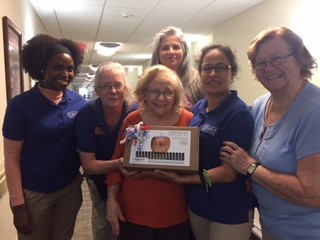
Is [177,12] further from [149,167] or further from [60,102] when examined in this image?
[149,167]

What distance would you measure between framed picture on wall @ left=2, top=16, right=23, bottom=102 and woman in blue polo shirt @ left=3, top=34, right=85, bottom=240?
3.01 feet

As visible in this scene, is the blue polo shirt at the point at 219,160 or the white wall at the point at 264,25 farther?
the white wall at the point at 264,25

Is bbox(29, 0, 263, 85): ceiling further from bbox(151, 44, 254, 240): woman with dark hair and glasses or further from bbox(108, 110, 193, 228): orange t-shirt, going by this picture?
bbox(108, 110, 193, 228): orange t-shirt

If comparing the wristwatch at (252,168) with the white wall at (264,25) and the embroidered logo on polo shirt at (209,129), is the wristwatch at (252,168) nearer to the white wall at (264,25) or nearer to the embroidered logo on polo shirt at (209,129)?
the embroidered logo on polo shirt at (209,129)

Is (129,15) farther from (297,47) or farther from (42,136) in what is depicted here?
(297,47)

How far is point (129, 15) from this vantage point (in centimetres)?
440

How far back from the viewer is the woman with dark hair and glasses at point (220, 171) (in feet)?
4.14

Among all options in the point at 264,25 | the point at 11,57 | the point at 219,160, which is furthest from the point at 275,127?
the point at 264,25

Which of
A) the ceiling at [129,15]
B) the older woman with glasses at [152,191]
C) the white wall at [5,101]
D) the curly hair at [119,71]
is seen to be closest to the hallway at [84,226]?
the white wall at [5,101]

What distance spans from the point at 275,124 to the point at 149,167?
1.88 feet

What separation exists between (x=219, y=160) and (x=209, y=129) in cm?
15

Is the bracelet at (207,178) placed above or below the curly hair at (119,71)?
below

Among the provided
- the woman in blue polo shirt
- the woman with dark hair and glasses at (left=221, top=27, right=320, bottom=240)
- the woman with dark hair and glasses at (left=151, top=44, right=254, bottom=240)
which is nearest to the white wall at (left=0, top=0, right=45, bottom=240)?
the woman in blue polo shirt

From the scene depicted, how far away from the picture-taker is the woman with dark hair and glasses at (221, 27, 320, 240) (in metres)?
1.08
